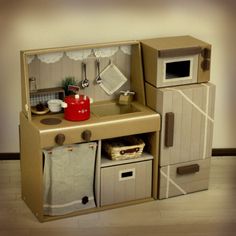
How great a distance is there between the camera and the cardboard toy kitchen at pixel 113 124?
3.41 m

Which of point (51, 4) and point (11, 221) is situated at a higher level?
point (51, 4)

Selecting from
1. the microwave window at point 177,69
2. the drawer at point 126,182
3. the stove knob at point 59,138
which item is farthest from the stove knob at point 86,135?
the microwave window at point 177,69

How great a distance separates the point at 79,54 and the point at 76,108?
1.13 ft

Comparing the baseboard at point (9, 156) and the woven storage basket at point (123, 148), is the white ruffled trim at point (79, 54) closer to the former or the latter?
the woven storage basket at point (123, 148)

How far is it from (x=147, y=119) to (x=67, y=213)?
64cm

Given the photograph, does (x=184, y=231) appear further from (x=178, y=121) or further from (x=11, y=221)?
(x=11, y=221)

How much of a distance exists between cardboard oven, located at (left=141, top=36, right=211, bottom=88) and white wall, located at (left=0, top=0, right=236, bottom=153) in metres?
0.24

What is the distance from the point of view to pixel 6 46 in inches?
150

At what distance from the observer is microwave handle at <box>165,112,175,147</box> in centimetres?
355

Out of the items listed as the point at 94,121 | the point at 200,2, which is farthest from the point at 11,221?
the point at 200,2

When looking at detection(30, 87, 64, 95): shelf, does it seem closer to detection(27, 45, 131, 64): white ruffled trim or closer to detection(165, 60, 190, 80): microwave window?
detection(27, 45, 131, 64): white ruffled trim

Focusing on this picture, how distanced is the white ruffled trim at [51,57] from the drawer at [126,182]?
0.63 metres

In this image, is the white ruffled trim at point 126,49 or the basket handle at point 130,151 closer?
the basket handle at point 130,151

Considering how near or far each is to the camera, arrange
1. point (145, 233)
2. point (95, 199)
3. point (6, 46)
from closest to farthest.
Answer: point (145, 233), point (95, 199), point (6, 46)
